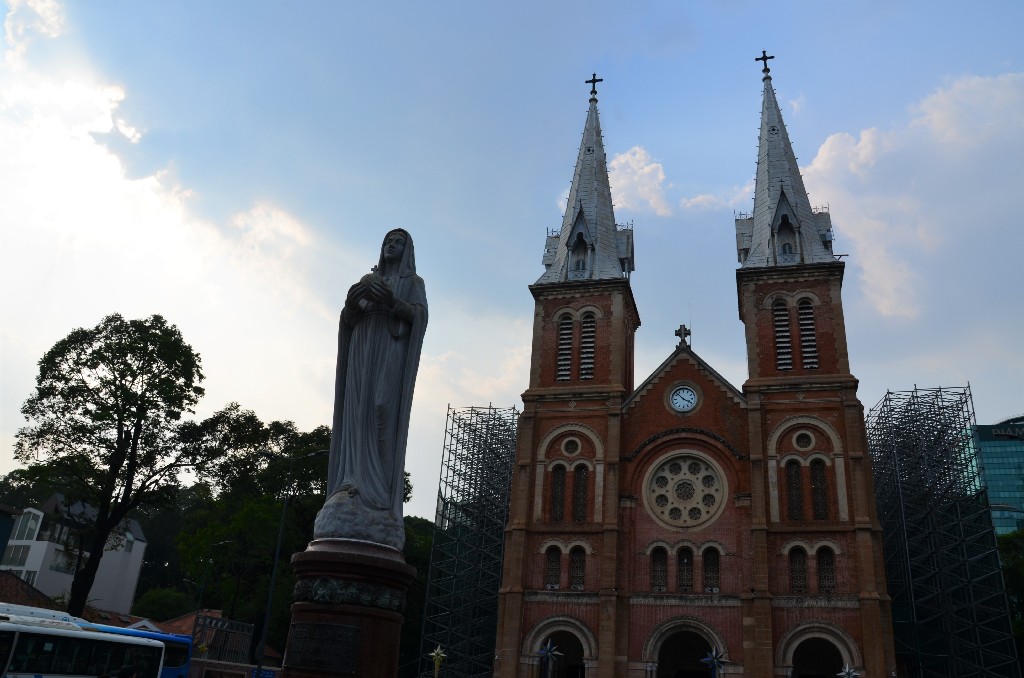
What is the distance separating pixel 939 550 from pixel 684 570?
1028 cm

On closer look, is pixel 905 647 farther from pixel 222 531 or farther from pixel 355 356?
pixel 355 356

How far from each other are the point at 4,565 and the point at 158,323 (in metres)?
29.0

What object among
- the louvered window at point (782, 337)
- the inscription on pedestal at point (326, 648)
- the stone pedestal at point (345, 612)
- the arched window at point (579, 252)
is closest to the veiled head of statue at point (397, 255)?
the stone pedestal at point (345, 612)

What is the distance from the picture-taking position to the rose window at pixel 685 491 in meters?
31.6

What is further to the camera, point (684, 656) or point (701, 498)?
point (701, 498)

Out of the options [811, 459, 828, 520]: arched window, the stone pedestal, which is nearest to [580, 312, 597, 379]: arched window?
[811, 459, 828, 520]: arched window

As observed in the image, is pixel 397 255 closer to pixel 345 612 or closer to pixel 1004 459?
pixel 345 612

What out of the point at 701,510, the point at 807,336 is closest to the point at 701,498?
the point at 701,510

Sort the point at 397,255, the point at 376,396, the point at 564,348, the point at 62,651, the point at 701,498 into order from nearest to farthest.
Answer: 1. the point at 376,396
2. the point at 397,255
3. the point at 62,651
4. the point at 701,498
5. the point at 564,348

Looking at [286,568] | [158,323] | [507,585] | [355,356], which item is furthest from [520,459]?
[355,356]

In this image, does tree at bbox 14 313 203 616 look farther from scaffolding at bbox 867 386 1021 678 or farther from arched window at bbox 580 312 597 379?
scaffolding at bbox 867 386 1021 678

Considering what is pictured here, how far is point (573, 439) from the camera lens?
34.0 m

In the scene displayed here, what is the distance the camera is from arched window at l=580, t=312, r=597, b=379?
35.4 metres

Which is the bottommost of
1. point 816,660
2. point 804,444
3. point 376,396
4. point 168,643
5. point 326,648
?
point 168,643
